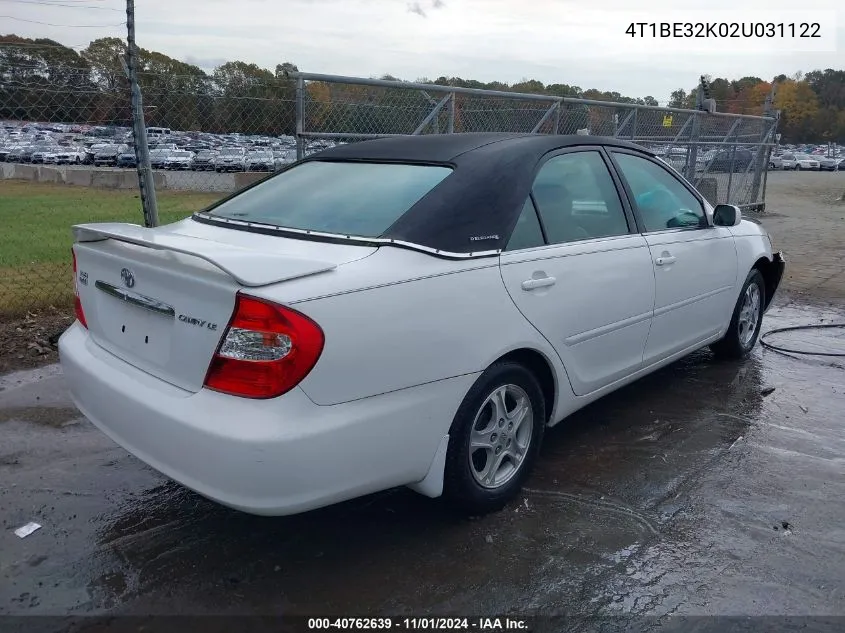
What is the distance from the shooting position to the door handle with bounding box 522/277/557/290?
126 inches

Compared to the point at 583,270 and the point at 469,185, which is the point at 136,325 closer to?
the point at 469,185

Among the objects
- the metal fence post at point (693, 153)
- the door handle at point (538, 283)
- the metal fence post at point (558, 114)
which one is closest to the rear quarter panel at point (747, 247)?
the door handle at point (538, 283)

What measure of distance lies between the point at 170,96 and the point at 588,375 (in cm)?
523

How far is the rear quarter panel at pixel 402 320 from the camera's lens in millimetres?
2467

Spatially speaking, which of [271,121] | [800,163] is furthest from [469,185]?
[800,163]

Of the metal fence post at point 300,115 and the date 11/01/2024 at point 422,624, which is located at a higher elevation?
the metal fence post at point 300,115

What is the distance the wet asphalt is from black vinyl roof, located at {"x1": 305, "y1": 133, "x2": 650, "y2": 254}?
4.04 ft

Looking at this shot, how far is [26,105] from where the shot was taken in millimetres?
6688

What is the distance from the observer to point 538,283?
128 inches

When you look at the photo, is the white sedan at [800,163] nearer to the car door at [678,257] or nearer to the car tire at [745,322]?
the car tire at [745,322]

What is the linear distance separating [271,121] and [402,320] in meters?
Answer: 4.79

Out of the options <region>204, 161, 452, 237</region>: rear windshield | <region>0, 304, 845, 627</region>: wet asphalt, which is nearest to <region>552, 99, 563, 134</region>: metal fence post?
<region>0, 304, 845, 627</region>: wet asphalt

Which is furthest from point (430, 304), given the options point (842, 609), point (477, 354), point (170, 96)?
point (170, 96)

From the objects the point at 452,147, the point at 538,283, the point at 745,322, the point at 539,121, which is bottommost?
the point at 745,322
